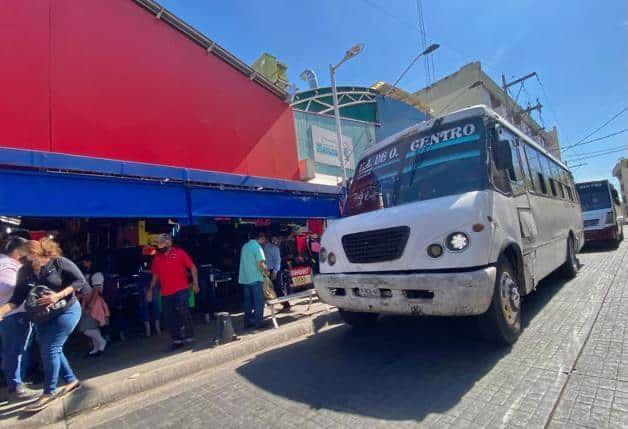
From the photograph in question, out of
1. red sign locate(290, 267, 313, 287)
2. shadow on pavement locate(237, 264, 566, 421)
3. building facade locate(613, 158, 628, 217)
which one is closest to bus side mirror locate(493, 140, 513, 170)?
shadow on pavement locate(237, 264, 566, 421)

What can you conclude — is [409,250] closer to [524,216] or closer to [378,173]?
[378,173]

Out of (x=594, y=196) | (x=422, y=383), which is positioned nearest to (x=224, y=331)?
(x=422, y=383)

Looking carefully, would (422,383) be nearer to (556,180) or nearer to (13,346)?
(13,346)

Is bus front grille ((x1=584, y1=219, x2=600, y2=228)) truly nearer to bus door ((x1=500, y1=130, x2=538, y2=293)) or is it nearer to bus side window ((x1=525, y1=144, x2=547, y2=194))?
bus side window ((x1=525, y1=144, x2=547, y2=194))

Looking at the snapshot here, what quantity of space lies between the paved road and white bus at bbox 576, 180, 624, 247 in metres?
8.63

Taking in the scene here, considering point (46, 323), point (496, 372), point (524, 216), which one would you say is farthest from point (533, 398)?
point (46, 323)

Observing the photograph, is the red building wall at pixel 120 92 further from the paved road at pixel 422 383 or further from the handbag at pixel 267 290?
the paved road at pixel 422 383

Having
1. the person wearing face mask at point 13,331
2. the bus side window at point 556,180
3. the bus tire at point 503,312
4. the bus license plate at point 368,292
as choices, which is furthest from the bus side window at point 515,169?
the person wearing face mask at point 13,331

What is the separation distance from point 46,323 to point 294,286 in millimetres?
5486

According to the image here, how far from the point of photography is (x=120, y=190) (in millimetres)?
5207

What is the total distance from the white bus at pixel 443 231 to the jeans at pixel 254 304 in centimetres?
183

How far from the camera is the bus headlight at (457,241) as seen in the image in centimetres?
330

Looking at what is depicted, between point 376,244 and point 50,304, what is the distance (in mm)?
3426

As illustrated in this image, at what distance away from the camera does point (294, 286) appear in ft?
27.9
